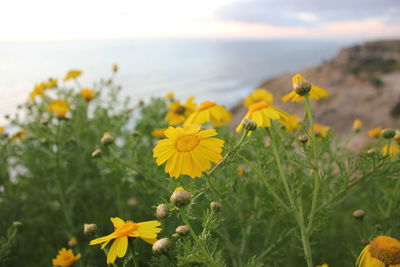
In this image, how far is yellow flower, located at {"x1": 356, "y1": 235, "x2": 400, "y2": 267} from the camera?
1.08 meters

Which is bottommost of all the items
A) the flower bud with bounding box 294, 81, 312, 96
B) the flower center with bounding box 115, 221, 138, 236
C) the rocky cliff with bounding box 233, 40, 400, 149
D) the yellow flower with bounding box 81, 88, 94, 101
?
the rocky cliff with bounding box 233, 40, 400, 149

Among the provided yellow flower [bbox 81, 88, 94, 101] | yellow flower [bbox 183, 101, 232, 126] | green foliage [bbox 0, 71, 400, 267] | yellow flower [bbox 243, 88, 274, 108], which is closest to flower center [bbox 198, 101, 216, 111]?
yellow flower [bbox 183, 101, 232, 126]

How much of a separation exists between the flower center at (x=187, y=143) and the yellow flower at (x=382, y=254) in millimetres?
730

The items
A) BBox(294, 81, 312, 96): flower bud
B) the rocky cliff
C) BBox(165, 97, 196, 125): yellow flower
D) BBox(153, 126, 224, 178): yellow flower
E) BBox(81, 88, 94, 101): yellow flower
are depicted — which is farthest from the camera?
the rocky cliff

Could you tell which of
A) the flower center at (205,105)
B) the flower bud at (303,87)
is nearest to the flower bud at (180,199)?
the flower bud at (303,87)

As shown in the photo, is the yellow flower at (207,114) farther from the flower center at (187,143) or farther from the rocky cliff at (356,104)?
the rocky cliff at (356,104)

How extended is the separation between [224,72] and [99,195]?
52.5 ft

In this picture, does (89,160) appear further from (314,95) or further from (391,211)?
(391,211)

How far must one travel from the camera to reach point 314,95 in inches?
64.7

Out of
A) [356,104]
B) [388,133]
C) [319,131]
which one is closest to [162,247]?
[388,133]

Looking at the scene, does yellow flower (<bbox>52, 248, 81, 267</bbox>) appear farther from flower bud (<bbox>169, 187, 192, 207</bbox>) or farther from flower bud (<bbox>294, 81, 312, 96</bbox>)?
flower bud (<bbox>294, 81, 312, 96</bbox>)

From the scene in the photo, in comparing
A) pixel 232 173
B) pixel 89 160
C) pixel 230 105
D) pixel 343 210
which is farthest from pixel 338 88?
pixel 232 173

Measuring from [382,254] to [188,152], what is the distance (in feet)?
2.47

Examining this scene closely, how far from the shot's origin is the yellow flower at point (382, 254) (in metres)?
1.08
